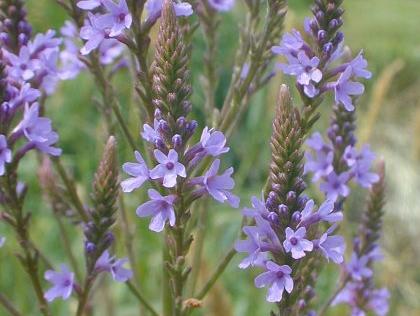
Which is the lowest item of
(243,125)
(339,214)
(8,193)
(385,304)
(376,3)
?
(376,3)

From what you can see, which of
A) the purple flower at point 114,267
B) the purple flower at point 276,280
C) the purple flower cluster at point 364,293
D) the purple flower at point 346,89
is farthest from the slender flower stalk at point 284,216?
the purple flower cluster at point 364,293

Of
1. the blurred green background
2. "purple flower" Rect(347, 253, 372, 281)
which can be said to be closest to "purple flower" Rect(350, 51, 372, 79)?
"purple flower" Rect(347, 253, 372, 281)

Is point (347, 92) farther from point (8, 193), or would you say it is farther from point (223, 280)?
point (223, 280)

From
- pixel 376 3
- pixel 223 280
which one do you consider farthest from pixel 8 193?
pixel 376 3

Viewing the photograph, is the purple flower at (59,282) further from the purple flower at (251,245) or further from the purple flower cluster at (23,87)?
the purple flower at (251,245)

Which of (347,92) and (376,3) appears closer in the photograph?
(347,92)

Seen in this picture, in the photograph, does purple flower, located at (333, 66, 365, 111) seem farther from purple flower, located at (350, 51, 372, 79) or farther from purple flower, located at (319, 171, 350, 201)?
purple flower, located at (319, 171, 350, 201)

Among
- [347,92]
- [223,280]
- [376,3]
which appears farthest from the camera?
[376,3]
